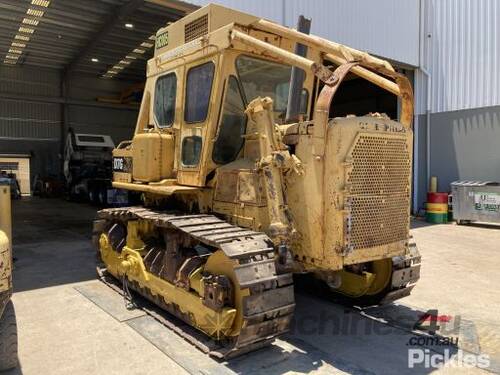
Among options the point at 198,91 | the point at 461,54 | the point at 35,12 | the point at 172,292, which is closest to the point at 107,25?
the point at 35,12

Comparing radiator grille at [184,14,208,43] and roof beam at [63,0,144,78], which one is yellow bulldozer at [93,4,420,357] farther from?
roof beam at [63,0,144,78]

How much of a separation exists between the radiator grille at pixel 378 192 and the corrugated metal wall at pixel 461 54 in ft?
34.4

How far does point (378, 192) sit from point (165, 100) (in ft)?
10.3

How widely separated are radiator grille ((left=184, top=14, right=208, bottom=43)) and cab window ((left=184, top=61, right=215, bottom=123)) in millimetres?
480

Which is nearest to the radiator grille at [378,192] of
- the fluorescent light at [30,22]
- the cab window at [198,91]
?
the cab window at [198,91]

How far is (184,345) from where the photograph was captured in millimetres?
4398

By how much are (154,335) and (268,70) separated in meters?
3.22

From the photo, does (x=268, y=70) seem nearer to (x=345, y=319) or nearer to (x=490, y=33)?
(x=345, y=319)

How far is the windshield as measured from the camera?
5035 mm

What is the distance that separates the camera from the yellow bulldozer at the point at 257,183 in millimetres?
3967

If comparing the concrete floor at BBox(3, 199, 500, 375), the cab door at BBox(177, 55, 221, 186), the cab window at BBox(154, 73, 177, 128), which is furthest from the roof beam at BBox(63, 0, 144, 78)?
the cab door at BBox(177, 55, 221, 186)

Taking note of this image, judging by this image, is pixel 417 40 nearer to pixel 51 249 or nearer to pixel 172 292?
pixel 51 249

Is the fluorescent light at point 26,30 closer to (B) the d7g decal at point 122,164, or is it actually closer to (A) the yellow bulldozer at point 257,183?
(B) the d7g decal at point 122,164

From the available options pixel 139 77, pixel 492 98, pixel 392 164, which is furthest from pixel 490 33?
pixel 139 77
